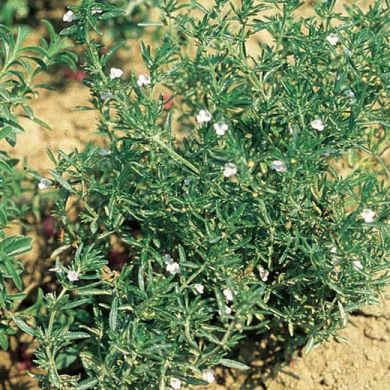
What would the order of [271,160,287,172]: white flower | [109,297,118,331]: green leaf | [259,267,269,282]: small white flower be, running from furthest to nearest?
[259,267,269,282]: small white flower < [109,297,118,331]: green leaf < [271,160,287,172]: white flower

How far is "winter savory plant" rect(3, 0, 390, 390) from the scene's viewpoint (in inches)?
105

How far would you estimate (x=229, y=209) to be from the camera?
2.88m

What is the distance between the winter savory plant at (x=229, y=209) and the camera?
2.67m

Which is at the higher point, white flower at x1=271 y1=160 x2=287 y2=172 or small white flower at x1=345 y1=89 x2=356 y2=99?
small white flower at x1=345 y1=89 x2=356 y2=99

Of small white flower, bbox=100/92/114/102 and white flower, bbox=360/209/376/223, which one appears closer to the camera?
white flower, bbox=360/209/376/223

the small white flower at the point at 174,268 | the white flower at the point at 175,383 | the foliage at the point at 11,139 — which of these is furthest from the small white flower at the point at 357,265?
the foliage at the point at 11,139

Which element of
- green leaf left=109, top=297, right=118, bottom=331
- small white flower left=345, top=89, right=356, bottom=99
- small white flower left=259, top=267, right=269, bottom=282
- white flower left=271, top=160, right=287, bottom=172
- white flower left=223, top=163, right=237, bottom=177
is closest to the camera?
white flower left=223, top=163, right=237, bottom=177

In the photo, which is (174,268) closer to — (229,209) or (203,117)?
(229,209)

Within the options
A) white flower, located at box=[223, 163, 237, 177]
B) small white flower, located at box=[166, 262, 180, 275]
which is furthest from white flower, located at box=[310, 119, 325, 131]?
small white flower, located at box=[166, 262, 180, 275]

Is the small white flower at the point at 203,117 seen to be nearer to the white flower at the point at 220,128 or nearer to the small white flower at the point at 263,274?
the white flower at the point at 220,128

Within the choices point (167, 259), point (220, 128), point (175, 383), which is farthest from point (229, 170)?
point (175, 383)

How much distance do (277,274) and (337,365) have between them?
1.78 ft

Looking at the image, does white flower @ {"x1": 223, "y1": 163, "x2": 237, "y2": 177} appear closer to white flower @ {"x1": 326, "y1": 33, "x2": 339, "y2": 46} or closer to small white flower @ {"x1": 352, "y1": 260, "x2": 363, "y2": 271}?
small white flower @ {"x1": 352, "y1": 260, "x2": 363, "y2": 271}

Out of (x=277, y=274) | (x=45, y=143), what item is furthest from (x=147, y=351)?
(x=45, y=143)
